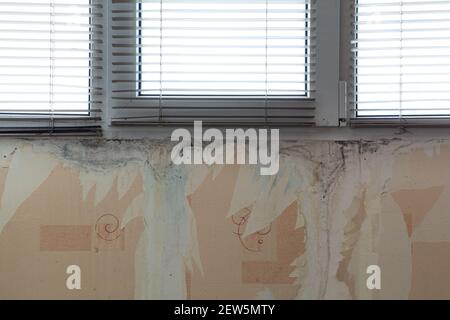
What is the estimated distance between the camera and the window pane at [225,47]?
159 cm

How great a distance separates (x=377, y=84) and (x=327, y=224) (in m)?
0.53

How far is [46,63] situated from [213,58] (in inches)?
23.4

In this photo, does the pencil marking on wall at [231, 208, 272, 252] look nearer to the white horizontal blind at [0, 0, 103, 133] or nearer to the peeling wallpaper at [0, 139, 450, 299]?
the peeling wallpaper at [0, 139, 450, 299]

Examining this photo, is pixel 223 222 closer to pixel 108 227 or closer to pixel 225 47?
pixel 108 227

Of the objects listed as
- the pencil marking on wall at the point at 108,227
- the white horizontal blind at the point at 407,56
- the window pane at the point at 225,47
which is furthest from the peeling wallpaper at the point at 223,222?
the window pane at the point at 225,47

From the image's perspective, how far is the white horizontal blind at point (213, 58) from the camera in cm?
159

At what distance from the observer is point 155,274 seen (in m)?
1.56

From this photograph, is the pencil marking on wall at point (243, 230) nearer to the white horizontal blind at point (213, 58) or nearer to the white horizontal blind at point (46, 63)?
the white horizontal blind at point (213, 58)

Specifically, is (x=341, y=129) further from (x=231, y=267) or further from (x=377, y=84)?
(x=231, y=267)

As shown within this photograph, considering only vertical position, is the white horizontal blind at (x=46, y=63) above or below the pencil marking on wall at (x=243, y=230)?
above

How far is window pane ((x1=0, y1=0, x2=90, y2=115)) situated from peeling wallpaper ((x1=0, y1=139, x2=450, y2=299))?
0.52 ft

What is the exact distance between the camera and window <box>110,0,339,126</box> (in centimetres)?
159

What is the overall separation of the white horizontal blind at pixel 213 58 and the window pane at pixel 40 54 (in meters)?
0.14

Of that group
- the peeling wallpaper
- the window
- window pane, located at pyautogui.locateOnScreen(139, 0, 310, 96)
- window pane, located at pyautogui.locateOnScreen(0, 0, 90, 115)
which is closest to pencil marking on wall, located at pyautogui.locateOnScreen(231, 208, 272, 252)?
the peeling wallpaper
